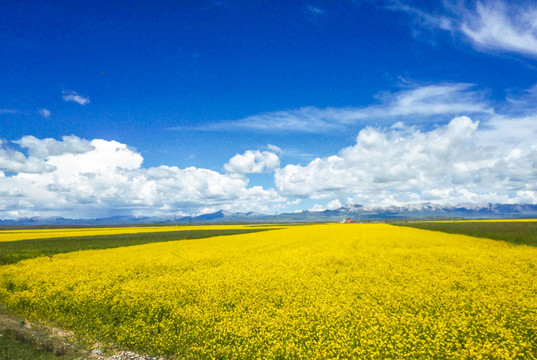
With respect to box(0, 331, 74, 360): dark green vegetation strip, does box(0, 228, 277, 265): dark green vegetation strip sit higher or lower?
higher

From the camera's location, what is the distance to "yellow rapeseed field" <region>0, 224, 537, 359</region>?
9469 mm

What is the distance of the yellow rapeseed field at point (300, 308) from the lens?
9469 mm

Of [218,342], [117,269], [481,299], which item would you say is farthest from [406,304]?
[117,269]

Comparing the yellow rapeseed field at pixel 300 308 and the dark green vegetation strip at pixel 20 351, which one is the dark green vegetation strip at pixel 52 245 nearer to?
the yellow rapeseed field at pixel 300 308

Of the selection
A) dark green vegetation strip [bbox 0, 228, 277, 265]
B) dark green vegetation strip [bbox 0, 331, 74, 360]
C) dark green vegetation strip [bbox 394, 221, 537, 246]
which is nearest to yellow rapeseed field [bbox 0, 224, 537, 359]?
dark green vegetation strip [bbox 0, 331, 74, 360]

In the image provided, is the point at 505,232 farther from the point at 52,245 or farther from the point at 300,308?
the point at 52,245

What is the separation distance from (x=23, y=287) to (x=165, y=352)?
42.6 feet

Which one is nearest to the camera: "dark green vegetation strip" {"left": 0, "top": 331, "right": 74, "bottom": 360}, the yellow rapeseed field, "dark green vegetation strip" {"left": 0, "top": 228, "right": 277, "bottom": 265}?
the yellow rapeseed field

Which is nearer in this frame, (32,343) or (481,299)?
(32,343)

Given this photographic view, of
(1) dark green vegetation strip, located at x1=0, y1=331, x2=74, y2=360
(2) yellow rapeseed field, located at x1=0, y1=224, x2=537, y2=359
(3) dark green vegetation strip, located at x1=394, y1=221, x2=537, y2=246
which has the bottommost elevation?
(3) dark green vegetation strip, located at x1=394, y1=221, x2=537, y2=246

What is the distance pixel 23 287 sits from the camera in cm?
1794

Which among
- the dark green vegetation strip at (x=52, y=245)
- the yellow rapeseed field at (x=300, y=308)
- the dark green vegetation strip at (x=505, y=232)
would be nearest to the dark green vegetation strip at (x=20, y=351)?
the yellow rapeseed field at (x=300, y=308)

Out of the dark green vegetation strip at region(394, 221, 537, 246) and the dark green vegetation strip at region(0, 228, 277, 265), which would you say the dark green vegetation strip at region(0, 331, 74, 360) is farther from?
the dark green vegetation strip at region(394, 221, 537, 246)

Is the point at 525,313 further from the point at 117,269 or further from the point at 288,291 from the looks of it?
the point at 117,269
